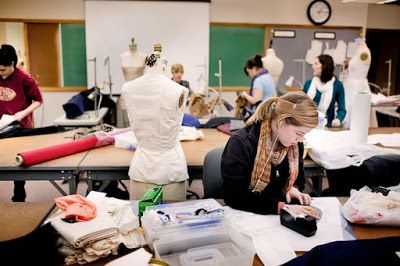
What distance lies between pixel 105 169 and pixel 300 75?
4415mm

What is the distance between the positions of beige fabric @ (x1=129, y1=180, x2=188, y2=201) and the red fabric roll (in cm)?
67

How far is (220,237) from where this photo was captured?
1330 mm

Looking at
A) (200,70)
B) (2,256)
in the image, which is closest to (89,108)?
(200,70)

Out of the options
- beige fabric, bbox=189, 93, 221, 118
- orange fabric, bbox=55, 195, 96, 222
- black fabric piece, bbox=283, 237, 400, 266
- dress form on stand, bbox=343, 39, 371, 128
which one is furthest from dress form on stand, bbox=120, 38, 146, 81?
black fabric piece, bbox=283, 237, 400, 266

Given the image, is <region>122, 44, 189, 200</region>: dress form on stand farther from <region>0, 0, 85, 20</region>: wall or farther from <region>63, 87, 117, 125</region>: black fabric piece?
<region>0, 0, 85, 20</region>: wall

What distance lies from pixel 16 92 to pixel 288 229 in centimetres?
273

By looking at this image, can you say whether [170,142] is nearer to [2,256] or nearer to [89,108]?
[2,256]

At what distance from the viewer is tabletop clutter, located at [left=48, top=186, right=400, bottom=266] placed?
1261mm

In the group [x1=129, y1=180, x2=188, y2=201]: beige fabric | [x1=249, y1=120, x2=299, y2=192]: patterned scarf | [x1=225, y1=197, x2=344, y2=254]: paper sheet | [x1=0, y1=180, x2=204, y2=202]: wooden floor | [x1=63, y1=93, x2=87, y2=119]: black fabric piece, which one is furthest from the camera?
[x1=63, y1=93, x2=87, y2=119]: black fabric piece

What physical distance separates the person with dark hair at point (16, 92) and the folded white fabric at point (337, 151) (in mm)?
2312

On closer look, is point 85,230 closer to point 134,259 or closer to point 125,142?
point 134,259

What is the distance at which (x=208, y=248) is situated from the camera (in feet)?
4.18

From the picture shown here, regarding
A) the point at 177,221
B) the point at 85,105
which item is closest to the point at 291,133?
the point at 177,221

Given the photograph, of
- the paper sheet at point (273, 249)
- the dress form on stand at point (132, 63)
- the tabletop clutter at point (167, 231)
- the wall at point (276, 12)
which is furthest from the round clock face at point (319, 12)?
the paper sheet at point (273, 249)
